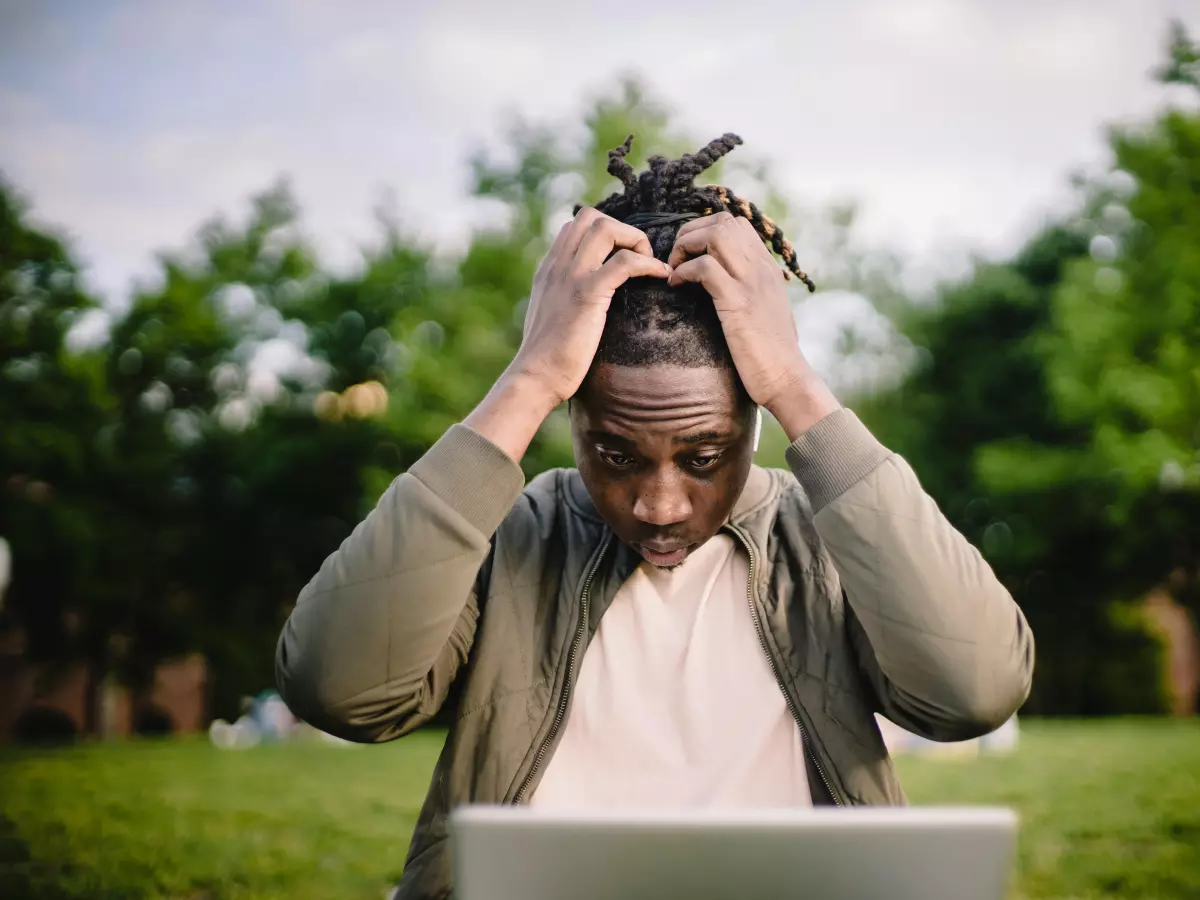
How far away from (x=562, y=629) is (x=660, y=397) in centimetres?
47

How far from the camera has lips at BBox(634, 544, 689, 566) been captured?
6.70ft

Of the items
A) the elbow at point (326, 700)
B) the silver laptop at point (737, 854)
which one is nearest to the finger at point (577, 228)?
the elbow at point (326, 700)

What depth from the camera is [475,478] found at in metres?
1.88

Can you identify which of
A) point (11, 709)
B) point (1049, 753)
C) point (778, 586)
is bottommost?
point (11, 709)

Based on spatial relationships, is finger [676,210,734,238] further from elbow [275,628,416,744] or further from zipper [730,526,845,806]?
elbow [275,628,416,744]

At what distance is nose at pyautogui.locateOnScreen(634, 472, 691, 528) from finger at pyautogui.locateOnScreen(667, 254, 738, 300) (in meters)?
0.34

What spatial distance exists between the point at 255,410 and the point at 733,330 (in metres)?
24.1

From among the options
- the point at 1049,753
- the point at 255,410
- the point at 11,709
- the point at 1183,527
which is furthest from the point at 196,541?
the point at 1183,527

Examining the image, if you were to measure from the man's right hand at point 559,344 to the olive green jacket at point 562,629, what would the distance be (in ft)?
0.25

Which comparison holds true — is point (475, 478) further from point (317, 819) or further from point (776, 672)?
point (317, 819)

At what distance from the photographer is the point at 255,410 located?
24.8 m

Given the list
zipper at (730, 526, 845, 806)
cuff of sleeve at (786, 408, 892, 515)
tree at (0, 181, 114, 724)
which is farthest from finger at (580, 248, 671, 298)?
tree at (0, 181, 114, 724)

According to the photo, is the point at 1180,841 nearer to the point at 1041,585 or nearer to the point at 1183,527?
the point at 1183,527

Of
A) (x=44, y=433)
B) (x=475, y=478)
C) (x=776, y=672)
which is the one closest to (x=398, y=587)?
(x=475, y=478)
